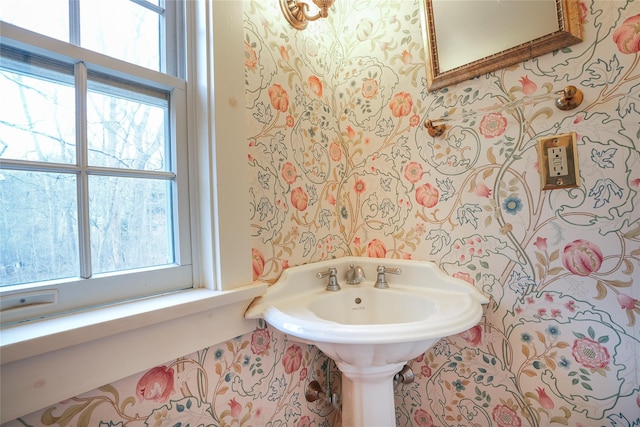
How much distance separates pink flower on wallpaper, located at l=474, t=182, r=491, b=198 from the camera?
800mm

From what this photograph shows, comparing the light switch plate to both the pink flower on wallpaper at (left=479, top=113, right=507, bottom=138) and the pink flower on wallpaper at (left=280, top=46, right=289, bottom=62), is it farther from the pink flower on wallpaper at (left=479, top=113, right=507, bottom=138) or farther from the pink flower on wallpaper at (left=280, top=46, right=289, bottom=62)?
the pink flower on wallpaper at (left=280, top=46, right=289, bottom=62)

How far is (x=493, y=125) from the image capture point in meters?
0.79

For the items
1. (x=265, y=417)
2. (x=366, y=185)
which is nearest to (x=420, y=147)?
(x=366, y=185)

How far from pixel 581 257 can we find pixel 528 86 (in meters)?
0.46

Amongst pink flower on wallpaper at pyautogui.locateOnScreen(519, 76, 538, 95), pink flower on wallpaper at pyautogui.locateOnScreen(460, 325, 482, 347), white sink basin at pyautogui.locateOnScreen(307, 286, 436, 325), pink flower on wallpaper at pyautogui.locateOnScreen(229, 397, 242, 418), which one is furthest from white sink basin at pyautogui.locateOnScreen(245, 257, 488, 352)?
pink flower on wallpaper at pyautogui.locateOnScreen(519, 76, 538, 95)

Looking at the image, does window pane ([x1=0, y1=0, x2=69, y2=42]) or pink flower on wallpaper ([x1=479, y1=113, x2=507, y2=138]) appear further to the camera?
pink flower on wallpaper ([x1=479, y1=113, x2=507, y2=138])

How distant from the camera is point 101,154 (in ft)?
1.92

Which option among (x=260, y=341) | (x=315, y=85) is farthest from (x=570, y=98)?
(x=260, y=341)

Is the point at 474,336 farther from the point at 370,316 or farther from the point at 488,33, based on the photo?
the point at 488,33

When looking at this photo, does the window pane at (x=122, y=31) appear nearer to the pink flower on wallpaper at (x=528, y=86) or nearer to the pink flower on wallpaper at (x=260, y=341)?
the pink flower on wallpaper at (x=260, y=341)

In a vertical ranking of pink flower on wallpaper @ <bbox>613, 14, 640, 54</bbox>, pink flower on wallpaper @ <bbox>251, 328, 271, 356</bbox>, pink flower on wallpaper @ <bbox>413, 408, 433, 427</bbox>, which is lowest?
pink flower on wallpaper @ <bbox>413, 408, 433, 427</bbox>

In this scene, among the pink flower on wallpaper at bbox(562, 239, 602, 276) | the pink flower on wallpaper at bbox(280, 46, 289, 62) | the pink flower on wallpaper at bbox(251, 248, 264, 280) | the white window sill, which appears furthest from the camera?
the pink flower on wallpaper at bbox(280, 46, 289, 62)

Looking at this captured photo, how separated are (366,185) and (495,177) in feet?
1.36

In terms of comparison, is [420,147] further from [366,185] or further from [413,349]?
[413,349]
